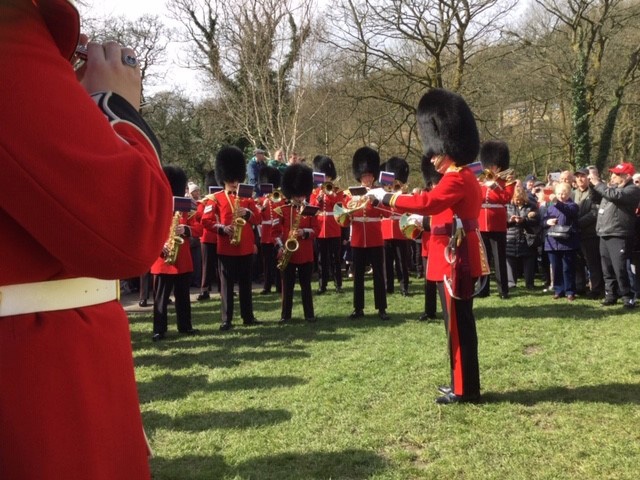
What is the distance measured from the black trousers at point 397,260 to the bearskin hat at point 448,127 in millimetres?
4927

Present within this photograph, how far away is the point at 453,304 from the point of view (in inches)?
187

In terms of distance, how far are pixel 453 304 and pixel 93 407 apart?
385cm

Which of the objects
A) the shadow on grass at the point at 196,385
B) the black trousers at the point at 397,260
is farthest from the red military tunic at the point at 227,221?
the black trousers at the point at 397,260

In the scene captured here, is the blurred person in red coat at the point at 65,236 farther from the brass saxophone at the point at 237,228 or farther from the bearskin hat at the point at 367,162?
the bearskin hat at the point at 367,162

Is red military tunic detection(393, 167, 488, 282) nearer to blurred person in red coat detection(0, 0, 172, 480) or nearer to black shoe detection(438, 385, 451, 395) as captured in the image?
black shoe detection(438, 385, 451, 395)

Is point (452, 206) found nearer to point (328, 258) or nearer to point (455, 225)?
point (455, 225)

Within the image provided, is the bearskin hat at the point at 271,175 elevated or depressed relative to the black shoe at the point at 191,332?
elevated

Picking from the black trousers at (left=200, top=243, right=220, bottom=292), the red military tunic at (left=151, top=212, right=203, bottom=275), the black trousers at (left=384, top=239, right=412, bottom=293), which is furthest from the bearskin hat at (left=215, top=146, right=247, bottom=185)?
the black trousers at (left=384, top=239, right=412, bottom=293)

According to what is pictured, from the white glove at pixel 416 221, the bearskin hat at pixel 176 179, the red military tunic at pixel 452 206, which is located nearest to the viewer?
the red military tunic at pixel 452 206

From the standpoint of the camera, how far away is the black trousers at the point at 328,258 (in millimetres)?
11241

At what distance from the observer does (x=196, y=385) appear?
5.58 meters

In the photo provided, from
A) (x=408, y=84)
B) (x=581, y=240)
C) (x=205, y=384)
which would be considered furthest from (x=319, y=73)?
(x=205, y=384)

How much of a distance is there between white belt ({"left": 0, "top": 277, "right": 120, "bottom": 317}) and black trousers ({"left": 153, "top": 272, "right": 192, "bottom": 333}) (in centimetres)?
Result: 640

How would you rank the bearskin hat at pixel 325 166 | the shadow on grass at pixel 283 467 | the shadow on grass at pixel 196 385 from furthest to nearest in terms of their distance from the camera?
the bearskin hat at pixel 325 166, the shadow on grass at pixel 196 385, the shadow on grass at pixel 283 467
